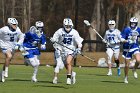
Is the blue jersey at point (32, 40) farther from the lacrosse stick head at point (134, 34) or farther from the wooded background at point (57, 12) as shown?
the wooded background at point (57, 12)

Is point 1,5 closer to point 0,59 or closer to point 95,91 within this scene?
point 0,59

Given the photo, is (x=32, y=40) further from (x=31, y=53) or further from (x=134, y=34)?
(x=134, y=34)

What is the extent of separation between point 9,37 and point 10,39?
7 centimetres

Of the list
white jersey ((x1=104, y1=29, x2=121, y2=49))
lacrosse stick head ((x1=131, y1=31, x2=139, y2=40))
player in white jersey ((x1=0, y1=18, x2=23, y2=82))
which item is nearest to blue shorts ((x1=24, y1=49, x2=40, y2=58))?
player in white jersey ((x1=0, y1=18, x2=23, y2=82))

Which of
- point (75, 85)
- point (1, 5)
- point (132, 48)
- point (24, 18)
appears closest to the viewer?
point (75, 85)

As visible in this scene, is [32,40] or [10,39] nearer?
[10,39]

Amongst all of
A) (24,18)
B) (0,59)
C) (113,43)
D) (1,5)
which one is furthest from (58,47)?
(1,5)

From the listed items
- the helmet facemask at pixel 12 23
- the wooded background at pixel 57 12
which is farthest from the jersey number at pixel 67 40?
the wooded background at pixel 57 12

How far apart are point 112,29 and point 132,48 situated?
4.92 metres

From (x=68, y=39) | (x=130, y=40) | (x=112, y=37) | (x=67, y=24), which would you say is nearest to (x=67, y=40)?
(x=68, y=39)

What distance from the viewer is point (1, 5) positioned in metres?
57.6

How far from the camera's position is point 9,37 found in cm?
1798

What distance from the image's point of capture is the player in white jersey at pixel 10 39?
17.7 m

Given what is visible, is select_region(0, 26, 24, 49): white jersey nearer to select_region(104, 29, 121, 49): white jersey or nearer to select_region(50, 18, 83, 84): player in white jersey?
select_region(50, 18, 83, 84): player in white jersey
